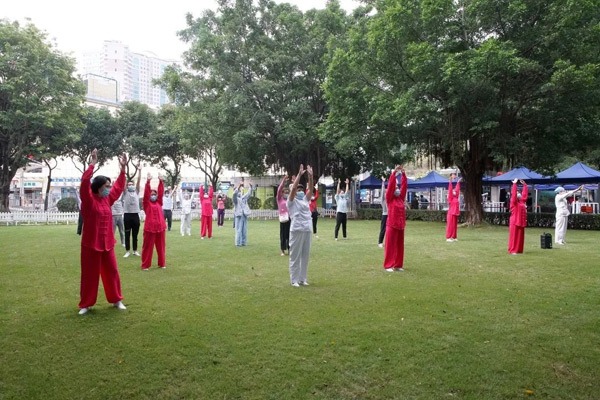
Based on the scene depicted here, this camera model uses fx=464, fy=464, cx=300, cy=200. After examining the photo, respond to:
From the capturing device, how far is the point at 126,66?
9625 centimetres

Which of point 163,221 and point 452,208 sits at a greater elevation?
point 452,208

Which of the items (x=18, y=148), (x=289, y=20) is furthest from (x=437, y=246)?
(x=18, y=148)

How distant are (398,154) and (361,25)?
716cm

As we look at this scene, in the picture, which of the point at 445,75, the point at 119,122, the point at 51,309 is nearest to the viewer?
the point at 51,309

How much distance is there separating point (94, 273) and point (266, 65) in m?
23.3

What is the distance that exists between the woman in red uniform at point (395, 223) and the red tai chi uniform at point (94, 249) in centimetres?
520

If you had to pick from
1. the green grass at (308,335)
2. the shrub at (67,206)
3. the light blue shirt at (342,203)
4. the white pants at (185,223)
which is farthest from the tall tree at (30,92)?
the green grass at (308,335)

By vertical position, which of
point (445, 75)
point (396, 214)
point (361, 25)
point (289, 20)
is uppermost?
point (289, 20)

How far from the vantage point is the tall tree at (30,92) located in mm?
25516

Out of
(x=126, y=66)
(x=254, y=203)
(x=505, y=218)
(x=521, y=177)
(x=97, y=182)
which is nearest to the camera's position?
(x=97, y=182)

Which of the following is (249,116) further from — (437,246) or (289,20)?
(437,246)

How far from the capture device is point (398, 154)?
25.9m

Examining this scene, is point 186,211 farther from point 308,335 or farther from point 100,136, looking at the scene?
point 100,136

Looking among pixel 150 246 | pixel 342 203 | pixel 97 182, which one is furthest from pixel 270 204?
pixel 97 182
